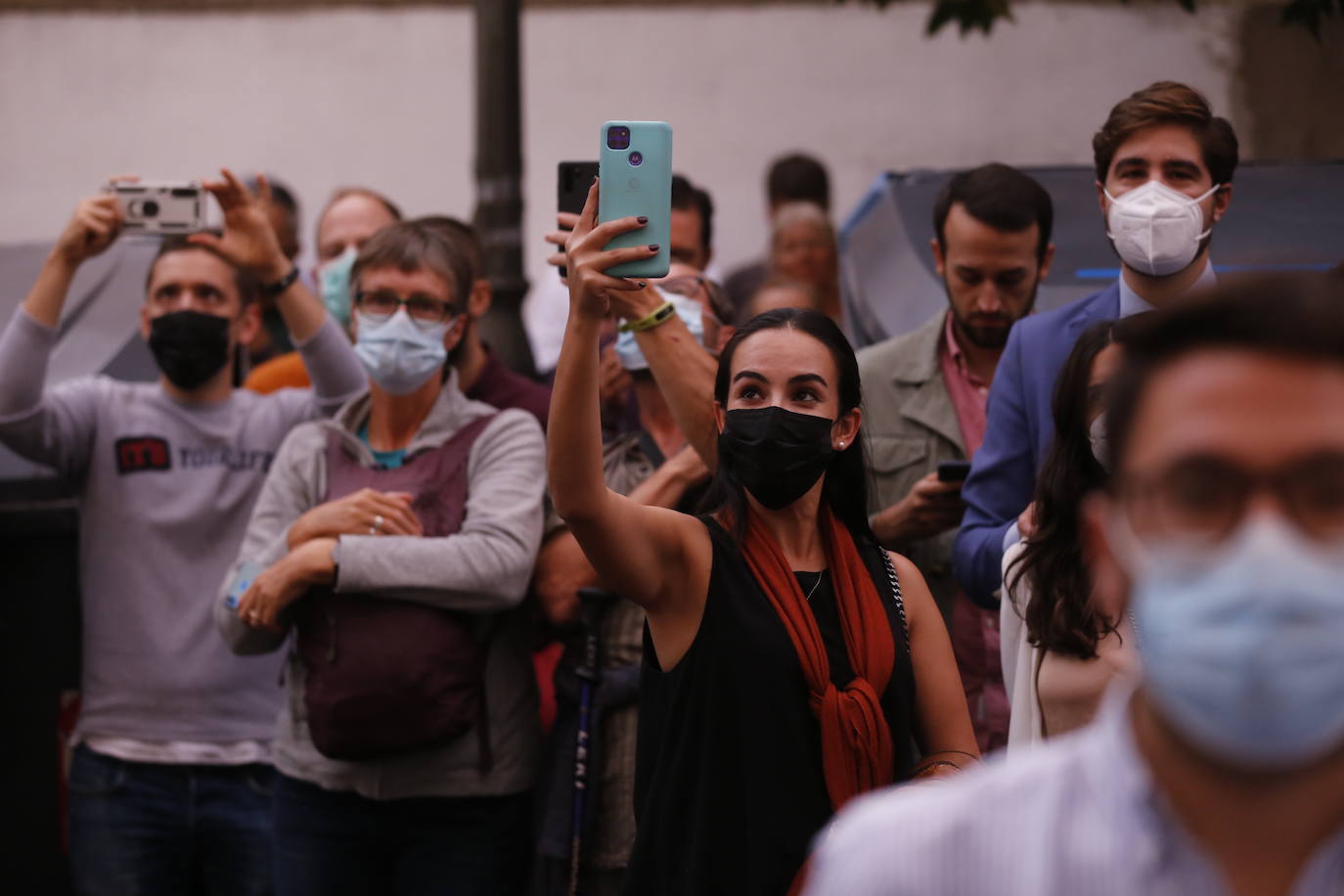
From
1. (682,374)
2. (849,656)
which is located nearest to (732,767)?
(849,656)

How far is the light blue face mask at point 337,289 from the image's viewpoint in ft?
18.4

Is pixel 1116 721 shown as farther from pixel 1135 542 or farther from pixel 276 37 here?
pixel 276 37

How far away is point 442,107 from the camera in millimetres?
10711

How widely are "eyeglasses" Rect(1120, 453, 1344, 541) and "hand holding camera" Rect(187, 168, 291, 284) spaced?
3.73 meters

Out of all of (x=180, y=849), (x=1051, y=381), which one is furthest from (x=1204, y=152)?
(x=180, y=849)

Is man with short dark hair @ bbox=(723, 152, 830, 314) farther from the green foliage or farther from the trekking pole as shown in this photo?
the trekking pole

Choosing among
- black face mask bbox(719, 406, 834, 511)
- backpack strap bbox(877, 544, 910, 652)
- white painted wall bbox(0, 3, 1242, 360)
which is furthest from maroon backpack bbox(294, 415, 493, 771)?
white painted wall bbox(0, 3, 1242, 360)

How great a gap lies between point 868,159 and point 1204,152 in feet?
21.2

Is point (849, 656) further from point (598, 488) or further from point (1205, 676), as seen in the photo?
point (1205, 676)

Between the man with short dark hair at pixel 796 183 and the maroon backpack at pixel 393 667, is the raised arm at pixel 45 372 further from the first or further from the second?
the man with short dark hair at pixel 796 183

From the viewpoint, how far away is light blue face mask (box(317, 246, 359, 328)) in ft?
18.4

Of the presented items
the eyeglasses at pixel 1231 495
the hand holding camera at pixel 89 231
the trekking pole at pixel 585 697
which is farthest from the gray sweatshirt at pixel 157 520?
the eyeglasses at pixel 1231 495

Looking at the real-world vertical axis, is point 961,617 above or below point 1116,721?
below

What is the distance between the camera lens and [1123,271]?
161 inches
